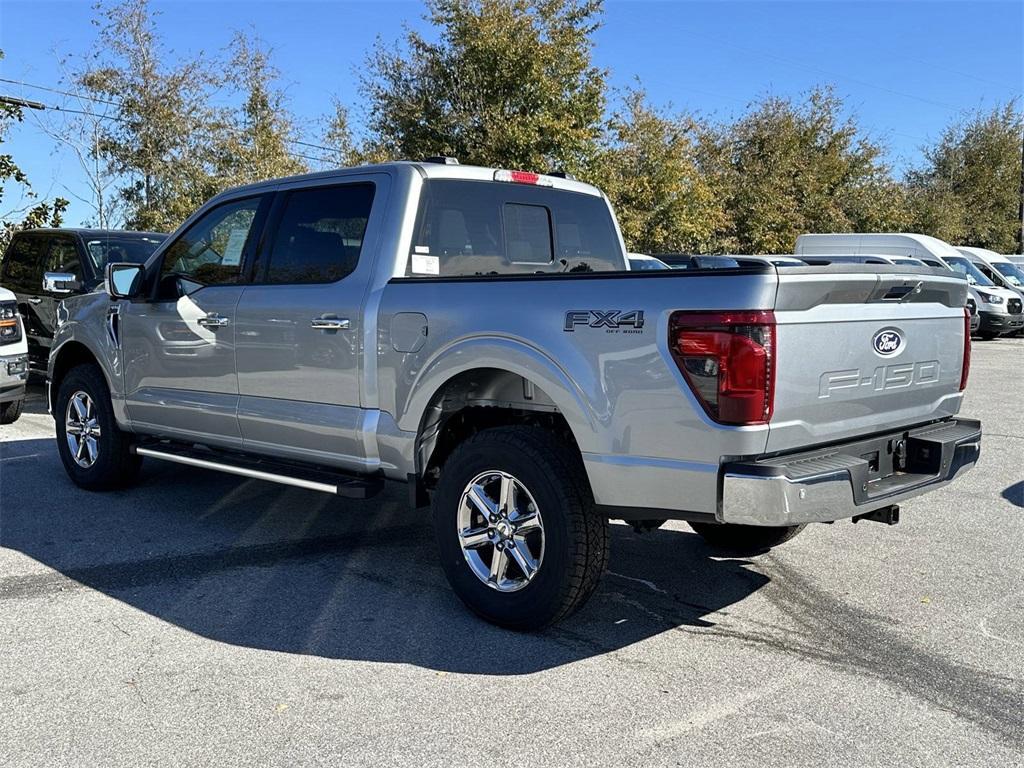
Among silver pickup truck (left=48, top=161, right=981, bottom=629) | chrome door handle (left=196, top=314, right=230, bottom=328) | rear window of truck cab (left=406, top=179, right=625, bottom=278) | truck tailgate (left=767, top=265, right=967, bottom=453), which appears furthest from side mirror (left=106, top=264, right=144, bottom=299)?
truck tailgate (left=767, top=265, right=967, bottom=453)

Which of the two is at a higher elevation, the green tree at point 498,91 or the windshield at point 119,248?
the green tree at point 498,91

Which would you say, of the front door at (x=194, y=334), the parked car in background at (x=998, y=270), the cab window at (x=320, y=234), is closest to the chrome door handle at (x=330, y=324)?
the cab window at (x=320, y=234)

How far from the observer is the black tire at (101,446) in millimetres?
6488

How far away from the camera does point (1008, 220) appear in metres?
40.9

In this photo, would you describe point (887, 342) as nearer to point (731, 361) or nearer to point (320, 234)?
point (731, 361)

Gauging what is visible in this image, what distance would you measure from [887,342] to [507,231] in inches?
83.1

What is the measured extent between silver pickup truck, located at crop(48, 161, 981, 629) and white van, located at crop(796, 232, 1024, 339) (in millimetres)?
17601

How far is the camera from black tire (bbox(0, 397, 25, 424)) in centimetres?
943

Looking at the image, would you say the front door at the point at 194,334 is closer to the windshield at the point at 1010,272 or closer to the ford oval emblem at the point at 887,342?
the ford oval emblem at the point at 887,342

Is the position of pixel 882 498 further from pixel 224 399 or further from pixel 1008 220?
pixel 1008 220

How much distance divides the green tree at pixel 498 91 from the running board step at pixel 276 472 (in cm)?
1296

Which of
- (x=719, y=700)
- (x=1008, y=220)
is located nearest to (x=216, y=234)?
(x=719, y=700)

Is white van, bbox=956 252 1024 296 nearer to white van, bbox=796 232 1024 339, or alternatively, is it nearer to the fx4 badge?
white van, bbox=796 232 1024 339

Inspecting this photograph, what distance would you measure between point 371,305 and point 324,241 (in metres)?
0.62
